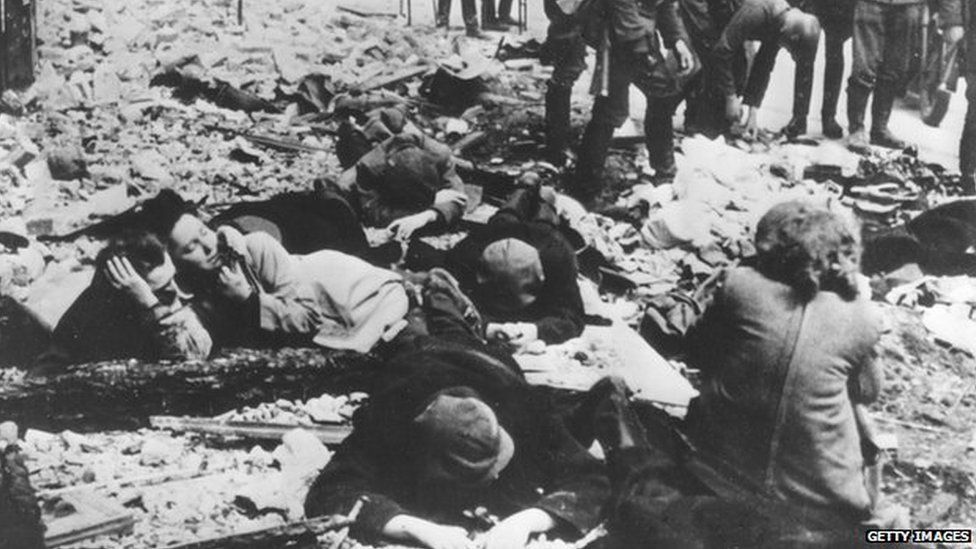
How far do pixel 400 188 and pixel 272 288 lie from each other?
166 cm

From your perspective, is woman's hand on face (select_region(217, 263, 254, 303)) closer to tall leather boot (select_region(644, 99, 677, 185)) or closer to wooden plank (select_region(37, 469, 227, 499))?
wooden plank (select_region(37, 469, 227, 499))

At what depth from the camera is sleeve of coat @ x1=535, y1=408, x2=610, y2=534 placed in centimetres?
399

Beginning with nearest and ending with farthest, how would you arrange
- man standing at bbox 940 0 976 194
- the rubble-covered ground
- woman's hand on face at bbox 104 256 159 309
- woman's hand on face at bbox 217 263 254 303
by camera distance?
the rubble-covered ground, woman's hand on face at bbox 104 256 159 309, woman's hand on face at bbox 217 263 254 303, man standing at bbox 940 0 976 194

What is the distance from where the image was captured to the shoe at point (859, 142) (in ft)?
27.0

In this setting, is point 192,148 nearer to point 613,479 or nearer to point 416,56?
point 416,56

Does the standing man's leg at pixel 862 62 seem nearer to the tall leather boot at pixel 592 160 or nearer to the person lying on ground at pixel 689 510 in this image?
the tall leather boot at pixel 592 160

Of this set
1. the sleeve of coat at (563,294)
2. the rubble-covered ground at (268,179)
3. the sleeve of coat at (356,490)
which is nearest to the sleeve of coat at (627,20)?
the rubble-covered ground at (268,179)

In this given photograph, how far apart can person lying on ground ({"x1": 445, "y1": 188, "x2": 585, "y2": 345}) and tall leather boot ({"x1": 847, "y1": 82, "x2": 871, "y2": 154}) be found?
11.2 feet

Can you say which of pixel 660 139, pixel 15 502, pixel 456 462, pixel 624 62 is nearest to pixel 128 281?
pixel 15 502

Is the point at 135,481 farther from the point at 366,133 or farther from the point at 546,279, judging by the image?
the point at 366,133

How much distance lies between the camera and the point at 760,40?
8141 mm

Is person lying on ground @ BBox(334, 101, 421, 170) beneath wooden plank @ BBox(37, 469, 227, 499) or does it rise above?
above

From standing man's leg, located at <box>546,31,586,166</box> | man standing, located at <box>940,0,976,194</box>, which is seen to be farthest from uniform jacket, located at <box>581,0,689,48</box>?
man standing, located at <box>940,0,976,194</box>

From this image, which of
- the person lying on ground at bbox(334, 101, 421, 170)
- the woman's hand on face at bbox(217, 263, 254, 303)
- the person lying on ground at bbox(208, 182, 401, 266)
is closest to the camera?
the woman's hand on face at bbox(217, 263, 254, 303)
